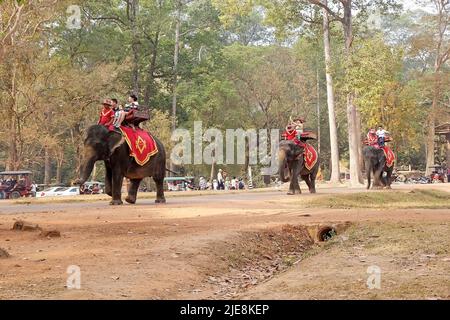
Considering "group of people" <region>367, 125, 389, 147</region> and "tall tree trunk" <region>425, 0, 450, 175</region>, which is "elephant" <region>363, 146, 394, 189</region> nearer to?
"group of people" <region>367, 125, 389, 147</region>

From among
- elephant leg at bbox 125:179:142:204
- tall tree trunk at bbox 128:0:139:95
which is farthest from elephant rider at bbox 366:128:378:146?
tall tree trunk at bbox 128:0:139:95

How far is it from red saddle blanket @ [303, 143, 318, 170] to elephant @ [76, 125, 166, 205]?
7.13 metres

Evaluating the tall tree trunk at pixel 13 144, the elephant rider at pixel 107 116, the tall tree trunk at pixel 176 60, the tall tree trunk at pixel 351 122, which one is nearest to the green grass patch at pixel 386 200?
the elephant rider at pixel 107 116

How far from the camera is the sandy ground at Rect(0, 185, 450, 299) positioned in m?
8.16

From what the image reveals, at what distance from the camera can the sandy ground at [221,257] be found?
26.8 feet

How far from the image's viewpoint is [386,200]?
85.3 feet

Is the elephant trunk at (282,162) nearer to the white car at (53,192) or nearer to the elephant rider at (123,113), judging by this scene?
the elephant rider at (123,113)

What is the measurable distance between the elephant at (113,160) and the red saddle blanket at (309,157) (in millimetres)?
7133

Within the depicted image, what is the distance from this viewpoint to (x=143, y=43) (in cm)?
5397

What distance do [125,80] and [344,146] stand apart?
1024 inches

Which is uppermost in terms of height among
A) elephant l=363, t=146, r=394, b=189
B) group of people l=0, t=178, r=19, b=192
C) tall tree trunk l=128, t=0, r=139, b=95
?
tall tree trunk l=128, t=0, r=139, b=95

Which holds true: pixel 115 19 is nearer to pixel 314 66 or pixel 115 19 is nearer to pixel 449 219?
pixel 314 66

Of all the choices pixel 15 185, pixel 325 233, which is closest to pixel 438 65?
pixel 15 185

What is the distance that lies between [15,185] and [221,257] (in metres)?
31.2
